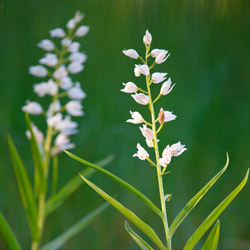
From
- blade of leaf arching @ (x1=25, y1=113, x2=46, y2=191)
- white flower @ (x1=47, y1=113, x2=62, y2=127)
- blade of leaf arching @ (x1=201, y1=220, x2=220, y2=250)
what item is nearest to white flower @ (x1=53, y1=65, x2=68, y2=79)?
white flower @ (x1=47, y1=113, x2=62, y2=127)

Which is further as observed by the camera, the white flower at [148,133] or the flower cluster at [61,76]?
the flower cluster at [61,76]

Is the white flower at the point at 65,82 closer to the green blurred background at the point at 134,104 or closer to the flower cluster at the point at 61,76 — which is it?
the flower cluster at the point at 61,76

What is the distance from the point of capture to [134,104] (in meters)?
1.54

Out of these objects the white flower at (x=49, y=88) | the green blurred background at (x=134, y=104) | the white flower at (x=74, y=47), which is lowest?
the green blurred background at (x=134, y=104)

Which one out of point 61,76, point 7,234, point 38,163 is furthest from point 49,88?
point 7,234

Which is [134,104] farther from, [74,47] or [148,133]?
[148,133]

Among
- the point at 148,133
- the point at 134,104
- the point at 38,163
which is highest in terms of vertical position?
the point at 148,133

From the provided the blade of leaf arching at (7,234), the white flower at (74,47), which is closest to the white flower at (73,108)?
the white flower at (74,47)

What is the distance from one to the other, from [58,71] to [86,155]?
2.05 ft

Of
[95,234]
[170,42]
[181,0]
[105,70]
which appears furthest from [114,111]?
[181,0]

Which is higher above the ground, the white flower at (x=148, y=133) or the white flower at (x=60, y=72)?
the white flower at (x=60, y=72)

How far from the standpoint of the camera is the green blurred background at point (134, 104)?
143 centimetres

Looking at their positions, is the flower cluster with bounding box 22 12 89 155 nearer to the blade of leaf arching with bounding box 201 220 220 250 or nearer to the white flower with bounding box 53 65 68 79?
the white flower with bounding box 53 65 68 79

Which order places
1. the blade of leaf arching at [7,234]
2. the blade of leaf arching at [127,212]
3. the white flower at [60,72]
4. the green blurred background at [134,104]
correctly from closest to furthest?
1. the blade of leaf arching at [127,212]
2. the blade of leaf arching at [7,234]
3. the white flower at [60,72]
4. the green blurred background at [134,104]
